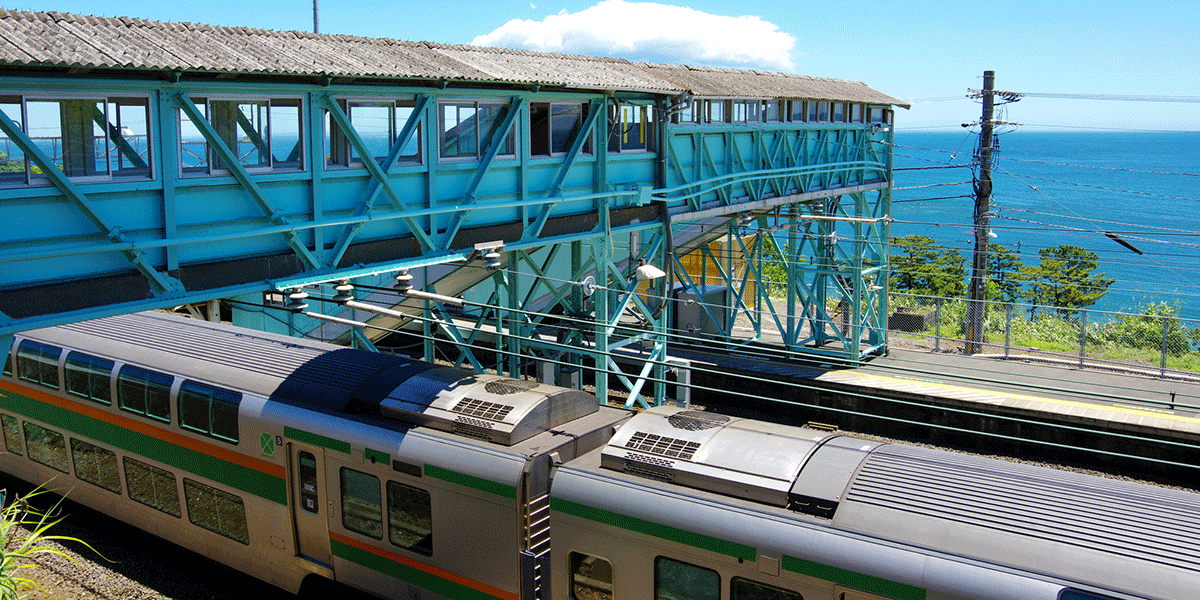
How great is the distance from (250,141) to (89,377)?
4236mm

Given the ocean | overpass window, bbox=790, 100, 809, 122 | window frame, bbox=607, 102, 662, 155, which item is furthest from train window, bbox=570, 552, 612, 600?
the ocean

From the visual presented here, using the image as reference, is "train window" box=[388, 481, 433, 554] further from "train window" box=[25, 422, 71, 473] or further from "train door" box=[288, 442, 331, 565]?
"train window" box=[25, 422, 71, 473]

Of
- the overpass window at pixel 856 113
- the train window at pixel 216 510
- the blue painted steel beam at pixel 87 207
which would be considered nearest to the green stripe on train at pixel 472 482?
the train window at pixel 216 510

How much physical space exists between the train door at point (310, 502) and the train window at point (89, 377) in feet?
11.8

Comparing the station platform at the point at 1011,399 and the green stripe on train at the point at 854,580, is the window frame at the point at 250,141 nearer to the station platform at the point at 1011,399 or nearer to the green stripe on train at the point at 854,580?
the green stripe on train at the point at 854,580

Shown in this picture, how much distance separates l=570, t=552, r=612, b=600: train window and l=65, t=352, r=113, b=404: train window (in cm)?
717

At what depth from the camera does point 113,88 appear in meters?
8.95

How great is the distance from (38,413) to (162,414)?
3498 millimetres

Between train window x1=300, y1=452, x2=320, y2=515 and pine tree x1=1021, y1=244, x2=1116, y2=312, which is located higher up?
train window x1=300, y1=452, x2=320, y2=515

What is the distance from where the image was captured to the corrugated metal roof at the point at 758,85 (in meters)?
18.2

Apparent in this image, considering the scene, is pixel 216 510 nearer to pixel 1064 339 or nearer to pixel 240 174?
pixel 240 174

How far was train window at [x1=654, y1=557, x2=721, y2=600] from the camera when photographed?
7.40 meters

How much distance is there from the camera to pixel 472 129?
13.3m

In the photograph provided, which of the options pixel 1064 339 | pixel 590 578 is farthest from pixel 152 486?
pixel 1064 339
